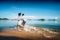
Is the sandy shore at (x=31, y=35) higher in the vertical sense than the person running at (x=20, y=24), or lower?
lower

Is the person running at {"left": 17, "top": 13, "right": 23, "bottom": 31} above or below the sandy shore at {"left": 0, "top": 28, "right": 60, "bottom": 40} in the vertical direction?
above

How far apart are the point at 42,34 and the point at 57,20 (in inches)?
12.6

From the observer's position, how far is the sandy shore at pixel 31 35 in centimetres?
183

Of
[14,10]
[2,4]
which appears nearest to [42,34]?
[14,10]

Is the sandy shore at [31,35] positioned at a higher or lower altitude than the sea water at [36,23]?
lower

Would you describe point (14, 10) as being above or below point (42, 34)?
above

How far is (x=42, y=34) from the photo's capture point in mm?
1847

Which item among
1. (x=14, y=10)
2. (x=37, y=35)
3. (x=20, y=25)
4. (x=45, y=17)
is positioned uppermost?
(x=14, y=10)

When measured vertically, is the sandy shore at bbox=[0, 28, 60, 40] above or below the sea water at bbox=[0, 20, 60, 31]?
below

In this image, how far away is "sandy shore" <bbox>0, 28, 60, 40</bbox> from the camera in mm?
1832

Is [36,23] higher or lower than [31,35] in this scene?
higher

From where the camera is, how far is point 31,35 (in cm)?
186

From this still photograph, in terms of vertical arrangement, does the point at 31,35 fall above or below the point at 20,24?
below

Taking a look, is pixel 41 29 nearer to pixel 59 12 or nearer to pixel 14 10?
pixel 59 12
